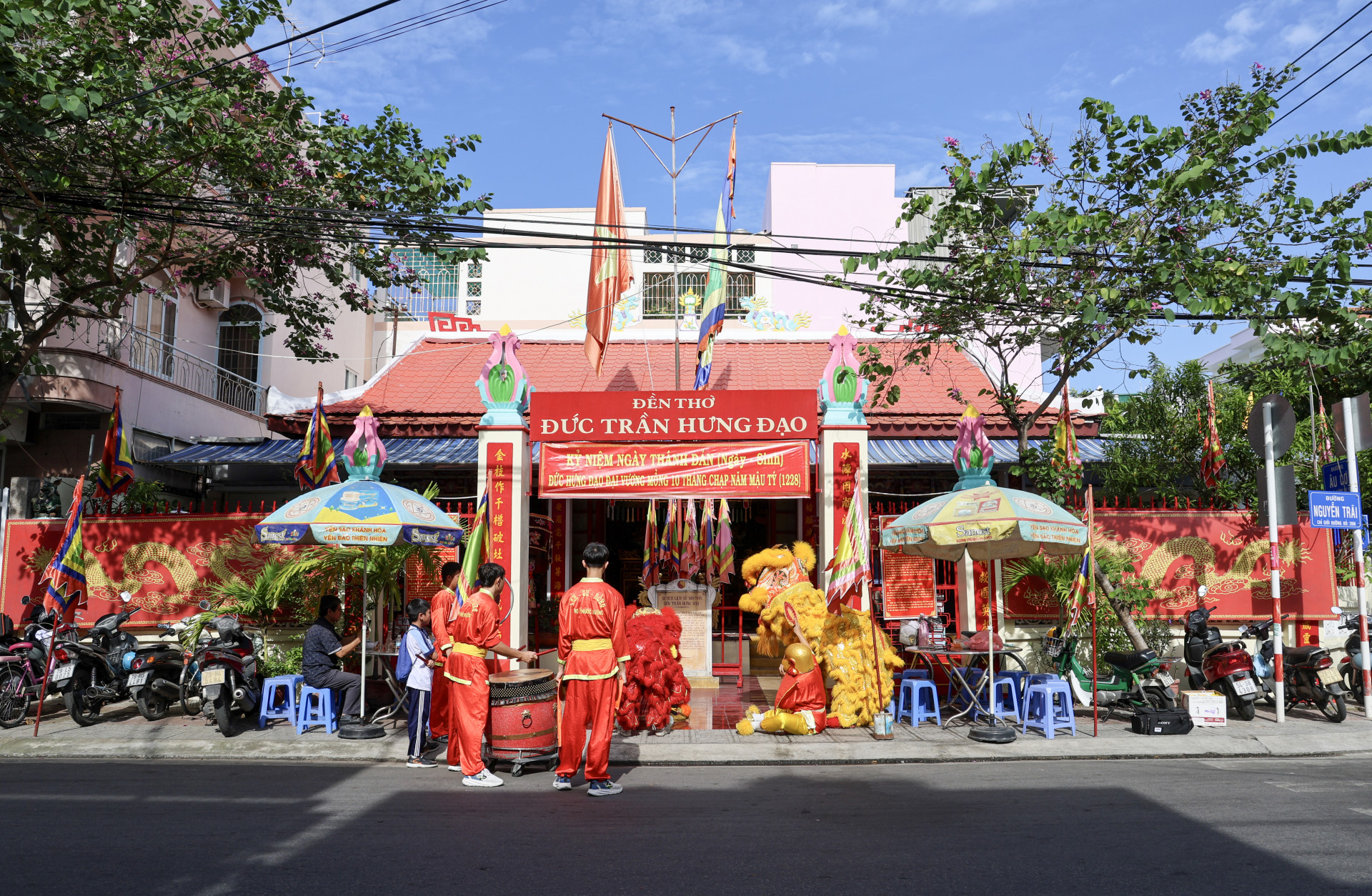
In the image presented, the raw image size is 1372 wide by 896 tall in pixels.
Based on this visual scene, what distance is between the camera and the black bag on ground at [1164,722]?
346 inches

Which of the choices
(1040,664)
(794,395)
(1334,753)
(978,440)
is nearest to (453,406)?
(794,395)

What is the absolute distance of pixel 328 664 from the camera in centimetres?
879

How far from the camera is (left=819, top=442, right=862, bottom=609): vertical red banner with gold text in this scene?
34.7 feet

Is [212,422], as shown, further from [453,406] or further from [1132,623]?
[1132,623]

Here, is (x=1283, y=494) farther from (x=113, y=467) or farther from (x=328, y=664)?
(x=113, y=467)

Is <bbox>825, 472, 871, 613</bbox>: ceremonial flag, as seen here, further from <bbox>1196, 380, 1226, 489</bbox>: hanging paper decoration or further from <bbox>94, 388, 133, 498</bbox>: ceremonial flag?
<bbox>94, 388, 133, 498</bbox>: ceremonial flag

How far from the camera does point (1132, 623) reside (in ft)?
33.2

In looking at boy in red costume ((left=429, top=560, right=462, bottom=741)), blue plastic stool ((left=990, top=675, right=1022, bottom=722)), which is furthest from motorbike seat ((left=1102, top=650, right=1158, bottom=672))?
boy in red costume ((left=429, top=560, right=462, bottom=741))

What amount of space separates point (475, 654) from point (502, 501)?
393 cm

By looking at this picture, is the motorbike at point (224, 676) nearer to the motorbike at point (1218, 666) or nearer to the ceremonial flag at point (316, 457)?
the ceremonial flag at point (316, 457)

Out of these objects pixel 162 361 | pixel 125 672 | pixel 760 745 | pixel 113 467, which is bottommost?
pixel 760 745

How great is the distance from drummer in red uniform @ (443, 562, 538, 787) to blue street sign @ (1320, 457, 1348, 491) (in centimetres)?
916

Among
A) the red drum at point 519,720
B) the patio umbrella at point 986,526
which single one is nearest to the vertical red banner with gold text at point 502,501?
the red drum at point 519,720

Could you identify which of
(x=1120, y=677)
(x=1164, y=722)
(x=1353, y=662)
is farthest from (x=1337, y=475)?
(x=1164, y=722)
